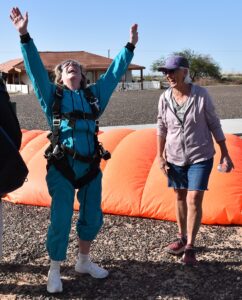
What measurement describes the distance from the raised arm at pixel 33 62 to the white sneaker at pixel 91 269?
138 cm

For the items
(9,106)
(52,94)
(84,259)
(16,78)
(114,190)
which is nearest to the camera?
(9,106)

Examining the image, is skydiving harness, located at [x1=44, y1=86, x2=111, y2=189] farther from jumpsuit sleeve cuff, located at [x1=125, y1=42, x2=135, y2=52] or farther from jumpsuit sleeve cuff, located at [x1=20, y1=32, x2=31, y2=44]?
jumpsuit sleeve cuff, located at [x1=125, y1=42, x2=135, y2=52]

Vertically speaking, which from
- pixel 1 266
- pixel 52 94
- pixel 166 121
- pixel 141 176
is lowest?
pixel 1 266

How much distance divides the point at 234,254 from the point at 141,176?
5.34ft

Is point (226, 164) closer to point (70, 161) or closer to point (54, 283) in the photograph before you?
point (70, 161)

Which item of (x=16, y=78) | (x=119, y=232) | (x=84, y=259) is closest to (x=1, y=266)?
(x=84, y=259)

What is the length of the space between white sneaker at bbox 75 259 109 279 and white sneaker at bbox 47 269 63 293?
0.32m

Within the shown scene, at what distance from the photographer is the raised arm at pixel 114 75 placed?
354cm

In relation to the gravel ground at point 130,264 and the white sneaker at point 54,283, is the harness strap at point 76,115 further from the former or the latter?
the gravel ground at point 130,264

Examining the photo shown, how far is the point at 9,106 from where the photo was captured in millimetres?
3010

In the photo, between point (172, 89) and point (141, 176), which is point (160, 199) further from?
point (172, 89)

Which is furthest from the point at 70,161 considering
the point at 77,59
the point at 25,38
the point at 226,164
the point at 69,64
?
the point at 77,59

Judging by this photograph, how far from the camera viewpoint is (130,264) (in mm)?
3945

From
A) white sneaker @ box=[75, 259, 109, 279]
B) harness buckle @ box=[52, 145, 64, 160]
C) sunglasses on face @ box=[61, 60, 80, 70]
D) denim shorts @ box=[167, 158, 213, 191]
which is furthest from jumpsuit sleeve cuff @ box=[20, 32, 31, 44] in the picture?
white sneaker @ box=[75, 259, 109, 279]
